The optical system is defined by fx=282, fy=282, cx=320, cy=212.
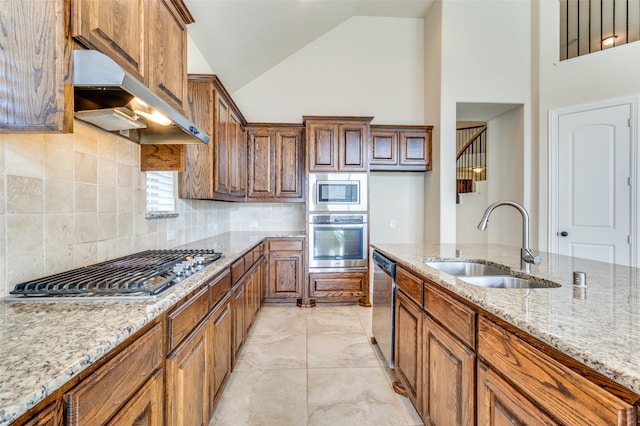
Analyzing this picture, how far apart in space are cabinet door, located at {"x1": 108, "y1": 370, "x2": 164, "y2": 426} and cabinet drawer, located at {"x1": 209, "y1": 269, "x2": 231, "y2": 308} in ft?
1.74

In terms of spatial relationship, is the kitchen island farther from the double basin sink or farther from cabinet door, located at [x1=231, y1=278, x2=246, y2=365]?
cabinet door, located at [x1=231, y1=278, x2=246, y2=365]

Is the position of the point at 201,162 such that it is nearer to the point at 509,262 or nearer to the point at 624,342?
the point at 509,262

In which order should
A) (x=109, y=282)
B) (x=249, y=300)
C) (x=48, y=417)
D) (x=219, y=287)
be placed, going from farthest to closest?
(x=249, y=300), (x=219, y=287), (x=109, y=282), (x=48, y=417)

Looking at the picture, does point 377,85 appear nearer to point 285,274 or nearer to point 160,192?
point 285,274

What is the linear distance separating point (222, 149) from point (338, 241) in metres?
1.74

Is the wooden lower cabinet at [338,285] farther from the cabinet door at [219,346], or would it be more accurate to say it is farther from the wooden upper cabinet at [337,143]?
the cabinet door at [219,346]

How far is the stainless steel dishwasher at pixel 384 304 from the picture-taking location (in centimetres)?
204

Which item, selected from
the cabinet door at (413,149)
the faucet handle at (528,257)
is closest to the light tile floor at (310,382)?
the faucet handle at (528,257)

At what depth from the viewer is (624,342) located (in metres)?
0.67

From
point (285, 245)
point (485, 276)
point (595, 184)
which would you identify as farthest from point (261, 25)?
point (595, 184)

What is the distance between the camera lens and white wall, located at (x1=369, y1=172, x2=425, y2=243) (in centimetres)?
421

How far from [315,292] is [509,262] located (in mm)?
2311

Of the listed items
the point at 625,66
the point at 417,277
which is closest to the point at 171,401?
the point at 417,277

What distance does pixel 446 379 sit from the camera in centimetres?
128
